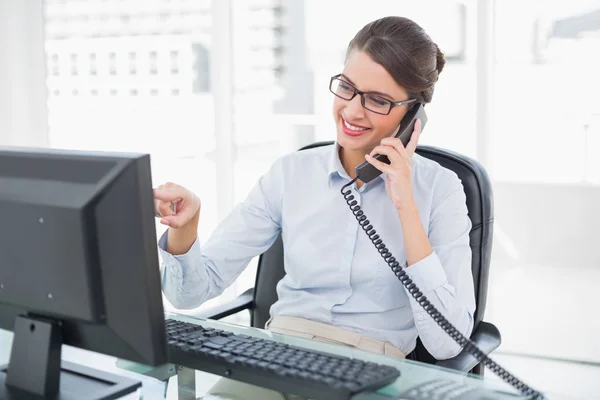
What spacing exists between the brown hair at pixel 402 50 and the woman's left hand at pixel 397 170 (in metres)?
0.14

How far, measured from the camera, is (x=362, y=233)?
68.7 inches

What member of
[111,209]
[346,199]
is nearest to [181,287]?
[346,199]

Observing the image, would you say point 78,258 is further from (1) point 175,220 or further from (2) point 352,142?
(2) point 352,142

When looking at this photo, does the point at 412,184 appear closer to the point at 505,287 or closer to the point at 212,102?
the point at 505,287

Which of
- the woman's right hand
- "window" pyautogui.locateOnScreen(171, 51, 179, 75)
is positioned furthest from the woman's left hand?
"window" pyautogui.locateOnScreen(171, 51, 179, 75)

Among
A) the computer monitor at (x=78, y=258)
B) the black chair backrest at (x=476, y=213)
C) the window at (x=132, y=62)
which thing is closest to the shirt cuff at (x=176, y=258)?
the black chair backrest at (x=476, y=213)

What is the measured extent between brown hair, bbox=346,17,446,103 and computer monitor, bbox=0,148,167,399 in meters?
0.78

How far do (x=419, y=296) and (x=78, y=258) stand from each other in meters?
0.75

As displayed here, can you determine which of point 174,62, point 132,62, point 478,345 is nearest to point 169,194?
point 478,345

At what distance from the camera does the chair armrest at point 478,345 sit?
1588 millimetres

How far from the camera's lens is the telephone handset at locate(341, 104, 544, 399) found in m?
1.49

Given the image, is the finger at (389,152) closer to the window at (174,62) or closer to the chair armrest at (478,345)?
the chair armrest at (478,345)

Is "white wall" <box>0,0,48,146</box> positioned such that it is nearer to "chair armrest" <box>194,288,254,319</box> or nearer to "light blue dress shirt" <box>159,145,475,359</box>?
"chair armrest" <box>194,288,254,319</box>

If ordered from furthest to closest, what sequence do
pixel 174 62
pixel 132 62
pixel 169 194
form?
1. pixel 132 62
2. pixel 174 62
3. pixel 169 194
